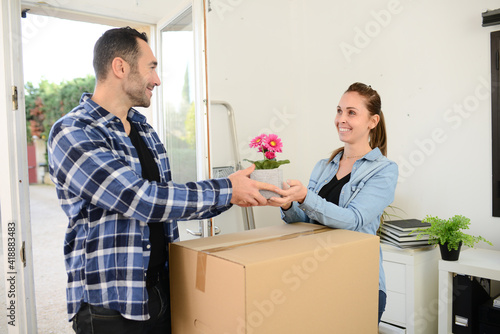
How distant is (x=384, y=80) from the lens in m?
2.72

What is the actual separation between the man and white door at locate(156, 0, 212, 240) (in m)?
1.05

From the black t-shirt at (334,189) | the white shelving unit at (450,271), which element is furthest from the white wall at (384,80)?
the black t-shirt at (334,189)

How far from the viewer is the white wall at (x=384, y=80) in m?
2.33

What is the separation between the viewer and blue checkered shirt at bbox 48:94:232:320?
2.93 feet

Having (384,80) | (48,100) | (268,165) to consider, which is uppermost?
(48,100)

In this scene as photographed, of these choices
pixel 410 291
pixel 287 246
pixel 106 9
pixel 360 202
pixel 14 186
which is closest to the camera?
pixel 287 246

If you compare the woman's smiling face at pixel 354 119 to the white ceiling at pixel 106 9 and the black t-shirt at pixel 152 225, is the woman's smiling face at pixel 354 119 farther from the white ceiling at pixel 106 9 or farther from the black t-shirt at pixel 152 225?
the white ceiling at pixel 106 9

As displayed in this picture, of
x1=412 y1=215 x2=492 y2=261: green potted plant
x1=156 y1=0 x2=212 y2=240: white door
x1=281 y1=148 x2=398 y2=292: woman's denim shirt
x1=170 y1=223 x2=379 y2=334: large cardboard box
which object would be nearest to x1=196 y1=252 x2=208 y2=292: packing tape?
x1=170 y1=223 x2=379 y2=334: large cardboard box

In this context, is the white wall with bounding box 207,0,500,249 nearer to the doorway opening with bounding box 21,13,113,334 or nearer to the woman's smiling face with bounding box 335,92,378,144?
the doorway opening with bounding box 21,13,113,334

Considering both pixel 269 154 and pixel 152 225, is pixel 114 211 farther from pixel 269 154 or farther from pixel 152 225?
pixel 269 154

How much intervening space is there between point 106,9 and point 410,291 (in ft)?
7.19

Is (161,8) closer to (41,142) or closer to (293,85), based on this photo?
(293,85)

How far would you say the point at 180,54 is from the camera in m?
2.38

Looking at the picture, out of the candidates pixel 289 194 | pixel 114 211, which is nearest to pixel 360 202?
pixel 289 194
